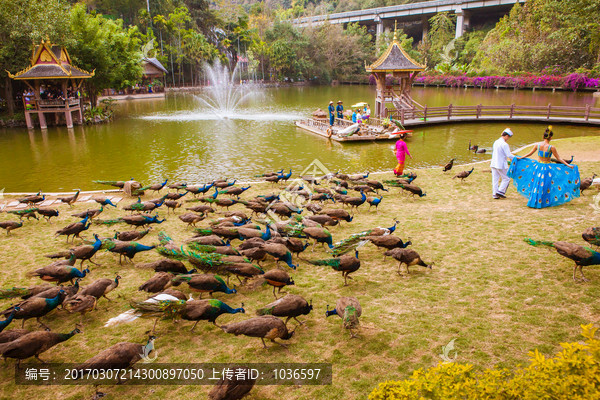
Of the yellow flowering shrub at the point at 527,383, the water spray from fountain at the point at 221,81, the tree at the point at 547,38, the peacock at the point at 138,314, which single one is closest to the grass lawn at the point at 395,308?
the peacock at the point at 138,314

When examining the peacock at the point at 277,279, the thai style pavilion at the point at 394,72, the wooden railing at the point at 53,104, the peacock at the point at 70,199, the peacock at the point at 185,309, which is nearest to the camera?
the peacock at the point at 185,309

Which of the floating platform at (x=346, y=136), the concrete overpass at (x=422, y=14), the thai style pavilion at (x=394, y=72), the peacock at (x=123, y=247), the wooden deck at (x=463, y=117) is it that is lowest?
the peacock at (x=123, y=247)

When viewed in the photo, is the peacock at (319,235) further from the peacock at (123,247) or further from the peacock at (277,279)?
the peacock at (123,247)

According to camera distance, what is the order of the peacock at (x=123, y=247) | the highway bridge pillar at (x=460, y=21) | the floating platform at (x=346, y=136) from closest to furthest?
1. the peacock at (x=123, y=247)
2. the floating platform at (x=346, y=136)
3. the highway bridge pillar at (x=460, y=21)

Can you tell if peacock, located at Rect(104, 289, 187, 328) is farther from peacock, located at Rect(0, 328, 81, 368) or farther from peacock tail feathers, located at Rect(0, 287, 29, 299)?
peacock tail feathers, located at Rect(0, 287, 29, 299)

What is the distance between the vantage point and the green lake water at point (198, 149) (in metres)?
16.1


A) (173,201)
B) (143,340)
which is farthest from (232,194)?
(143,340)

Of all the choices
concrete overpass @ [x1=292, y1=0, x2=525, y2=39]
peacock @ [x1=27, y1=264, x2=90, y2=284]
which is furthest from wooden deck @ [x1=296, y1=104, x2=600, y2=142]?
concrete overpass @ [x1=292, y1=0, x2=525, y2=39]

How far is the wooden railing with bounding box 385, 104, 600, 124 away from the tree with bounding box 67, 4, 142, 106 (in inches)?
863

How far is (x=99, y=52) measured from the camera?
29656 millimetres

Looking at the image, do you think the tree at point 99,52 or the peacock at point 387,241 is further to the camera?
the tree at point 99,52

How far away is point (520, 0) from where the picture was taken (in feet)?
189

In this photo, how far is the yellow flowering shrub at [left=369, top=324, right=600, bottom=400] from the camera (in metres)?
2.96

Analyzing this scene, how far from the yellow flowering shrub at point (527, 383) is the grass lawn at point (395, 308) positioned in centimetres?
121
